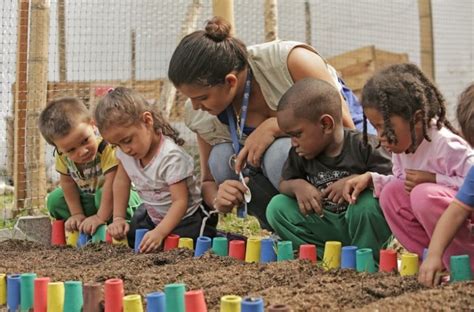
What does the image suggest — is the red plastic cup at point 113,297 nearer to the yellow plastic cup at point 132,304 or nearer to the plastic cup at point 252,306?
the yellow plastic cup at point 132,304

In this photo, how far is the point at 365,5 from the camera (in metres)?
7.55

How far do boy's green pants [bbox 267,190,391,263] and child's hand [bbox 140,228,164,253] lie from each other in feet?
A: 1.55

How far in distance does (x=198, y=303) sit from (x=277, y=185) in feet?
4.59

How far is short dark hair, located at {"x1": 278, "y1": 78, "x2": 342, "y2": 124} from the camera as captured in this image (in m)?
2.73

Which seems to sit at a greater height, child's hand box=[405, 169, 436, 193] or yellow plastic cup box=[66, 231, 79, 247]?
child's hand box=[405, 169, 436, 193]

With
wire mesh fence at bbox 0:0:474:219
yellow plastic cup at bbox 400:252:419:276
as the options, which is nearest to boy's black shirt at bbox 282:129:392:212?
yellow plastic cup at bbox 400:252:419:276

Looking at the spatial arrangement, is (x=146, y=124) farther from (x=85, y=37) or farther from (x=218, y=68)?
(x=85, y=37)

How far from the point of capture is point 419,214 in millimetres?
2309

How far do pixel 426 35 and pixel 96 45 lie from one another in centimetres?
368

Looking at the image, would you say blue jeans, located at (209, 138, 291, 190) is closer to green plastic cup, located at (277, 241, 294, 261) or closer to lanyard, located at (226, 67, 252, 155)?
lanyard, located at (226, 67, 252, 155)

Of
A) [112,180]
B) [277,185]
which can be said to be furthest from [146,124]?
[277,185]

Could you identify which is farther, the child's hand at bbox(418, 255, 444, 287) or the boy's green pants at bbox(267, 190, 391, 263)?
the boy's green pants at bbox(267, 190, 391, 263)

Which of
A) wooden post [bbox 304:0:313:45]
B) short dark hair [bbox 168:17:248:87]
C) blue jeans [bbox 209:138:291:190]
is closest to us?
short dark hair [bbox 168:17:248:87]

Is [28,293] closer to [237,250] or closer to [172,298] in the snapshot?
[172,298]
